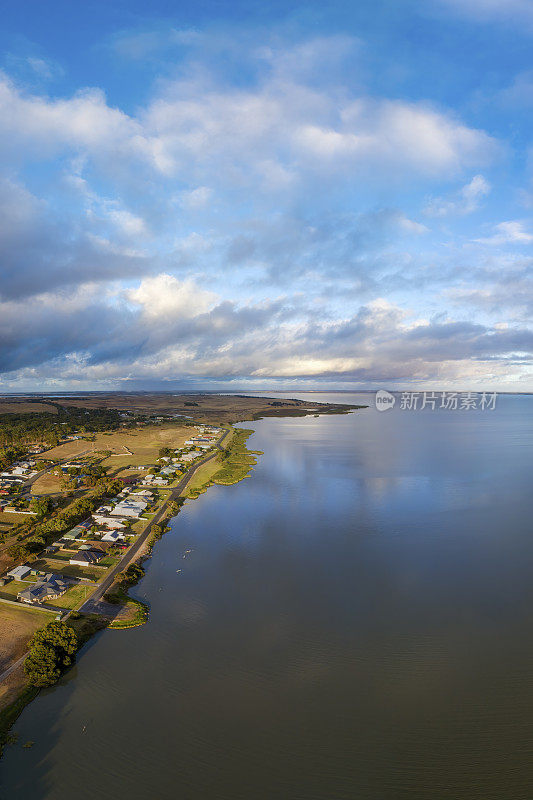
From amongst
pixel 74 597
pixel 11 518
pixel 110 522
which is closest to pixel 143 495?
pixel 110 522

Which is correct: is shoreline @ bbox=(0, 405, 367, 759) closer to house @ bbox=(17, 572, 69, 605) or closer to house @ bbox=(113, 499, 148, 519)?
house @ bbox=(113, 499, 148, 519)

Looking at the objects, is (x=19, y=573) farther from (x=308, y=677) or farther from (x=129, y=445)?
(x=129, y=445)

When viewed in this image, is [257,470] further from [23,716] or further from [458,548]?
[23,716]

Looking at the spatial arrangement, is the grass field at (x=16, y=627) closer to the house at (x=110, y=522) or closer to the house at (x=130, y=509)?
the house at (x=110, y=522)

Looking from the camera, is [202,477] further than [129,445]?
No

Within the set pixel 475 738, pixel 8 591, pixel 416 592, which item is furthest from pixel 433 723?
pixel 8 591

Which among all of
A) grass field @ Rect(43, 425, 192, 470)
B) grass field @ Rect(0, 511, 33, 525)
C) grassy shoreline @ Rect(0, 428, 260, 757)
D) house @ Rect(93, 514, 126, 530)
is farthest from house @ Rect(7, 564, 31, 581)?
grass field @ Rect(43, 425, 192, 470)
